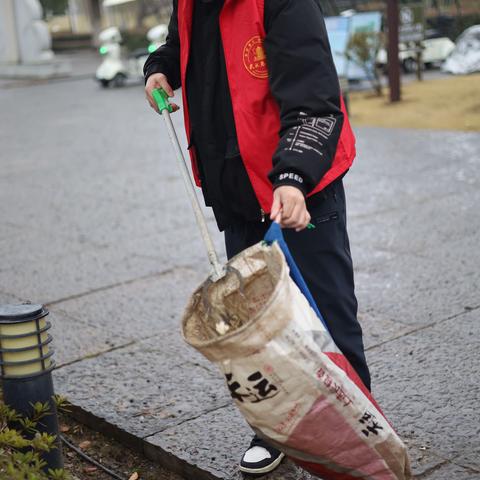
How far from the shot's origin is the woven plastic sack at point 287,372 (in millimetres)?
2293

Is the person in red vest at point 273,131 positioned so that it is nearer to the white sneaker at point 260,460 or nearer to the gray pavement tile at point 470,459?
the white sneaker at point 260,460

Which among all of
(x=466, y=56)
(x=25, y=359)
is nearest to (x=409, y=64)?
(x=466, y=56)

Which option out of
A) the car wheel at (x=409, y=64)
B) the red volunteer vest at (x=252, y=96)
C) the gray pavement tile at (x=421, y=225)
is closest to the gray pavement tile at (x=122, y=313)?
the gray pavement tile at (x=421, y=225)

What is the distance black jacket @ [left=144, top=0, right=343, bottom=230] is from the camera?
2566mm

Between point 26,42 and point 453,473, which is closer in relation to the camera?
point 453,473

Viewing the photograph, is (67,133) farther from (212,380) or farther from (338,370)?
(338,370)

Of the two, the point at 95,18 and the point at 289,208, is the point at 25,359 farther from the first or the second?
the point at 95,18

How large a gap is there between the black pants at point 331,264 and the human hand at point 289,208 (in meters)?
0.31

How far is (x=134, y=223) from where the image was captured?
7289 mm

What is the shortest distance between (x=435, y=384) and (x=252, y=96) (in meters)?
1.65

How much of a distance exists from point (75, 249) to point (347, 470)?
4343 mm

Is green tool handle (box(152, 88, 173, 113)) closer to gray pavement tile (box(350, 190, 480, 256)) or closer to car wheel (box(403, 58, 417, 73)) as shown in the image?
gray pavement tile (box(350, 190, 480, 256))

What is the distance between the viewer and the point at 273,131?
2691 millimetres

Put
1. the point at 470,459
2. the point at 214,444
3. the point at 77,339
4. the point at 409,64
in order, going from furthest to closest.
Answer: the point at 409,64 < the point at 77,339 < the point at 214,444 < the point at 470,459
